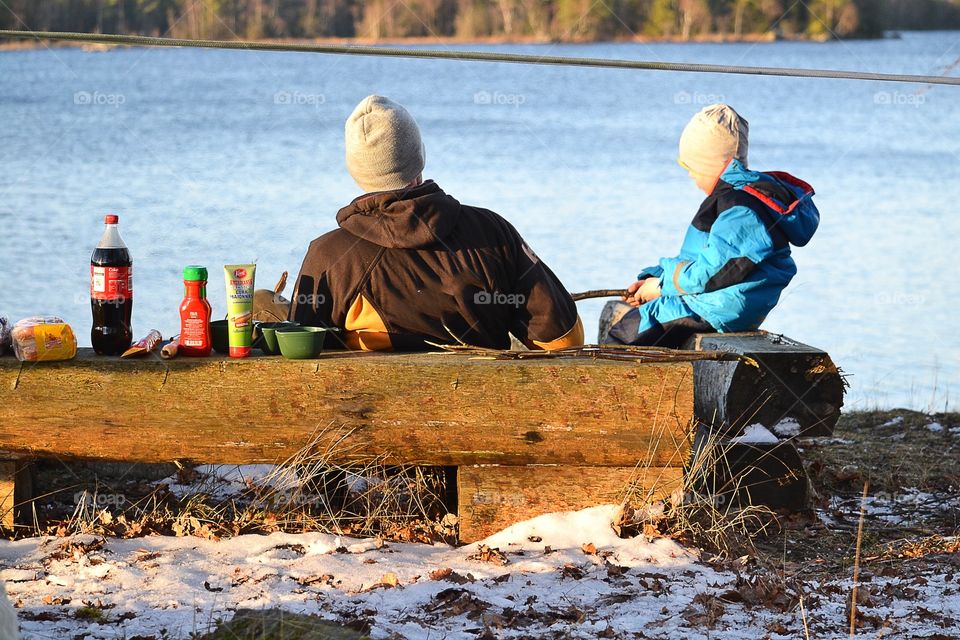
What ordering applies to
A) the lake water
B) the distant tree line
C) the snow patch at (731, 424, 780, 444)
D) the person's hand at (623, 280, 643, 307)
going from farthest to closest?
the distant tree line
the lake water
the person's hand at (623, 280, 643, 307)
the snow patch at (731, 424, 780, 444)

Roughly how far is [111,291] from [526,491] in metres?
1.52

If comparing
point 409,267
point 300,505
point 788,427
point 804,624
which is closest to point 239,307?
point 409,267

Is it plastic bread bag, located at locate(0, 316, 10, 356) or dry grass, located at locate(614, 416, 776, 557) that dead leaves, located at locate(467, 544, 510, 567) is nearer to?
dry grass, located at locate(614, 416, 776, 557)

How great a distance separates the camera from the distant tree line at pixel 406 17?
28.3m

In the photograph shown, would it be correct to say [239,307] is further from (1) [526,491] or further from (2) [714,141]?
(2) [714,141]

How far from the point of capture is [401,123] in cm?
406

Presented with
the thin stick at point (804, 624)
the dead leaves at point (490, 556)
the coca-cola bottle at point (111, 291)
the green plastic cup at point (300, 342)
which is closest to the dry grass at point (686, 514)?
the dead leaves at point (490, 556)

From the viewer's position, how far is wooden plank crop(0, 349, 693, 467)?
3738mm

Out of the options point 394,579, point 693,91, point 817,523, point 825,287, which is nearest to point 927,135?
point 693,91

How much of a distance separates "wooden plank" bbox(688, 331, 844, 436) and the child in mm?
325

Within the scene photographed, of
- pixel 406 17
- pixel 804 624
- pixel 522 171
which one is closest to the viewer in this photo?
pixel 804 624

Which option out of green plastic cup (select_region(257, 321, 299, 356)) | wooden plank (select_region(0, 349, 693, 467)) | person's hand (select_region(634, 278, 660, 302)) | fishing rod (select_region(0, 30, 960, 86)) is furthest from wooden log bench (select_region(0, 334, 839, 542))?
person's hand (select_region(634, 278, 660, 302))

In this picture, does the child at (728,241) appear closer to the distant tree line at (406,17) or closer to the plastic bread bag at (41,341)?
the plastic bread bag at (41,341)

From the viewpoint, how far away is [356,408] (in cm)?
377
